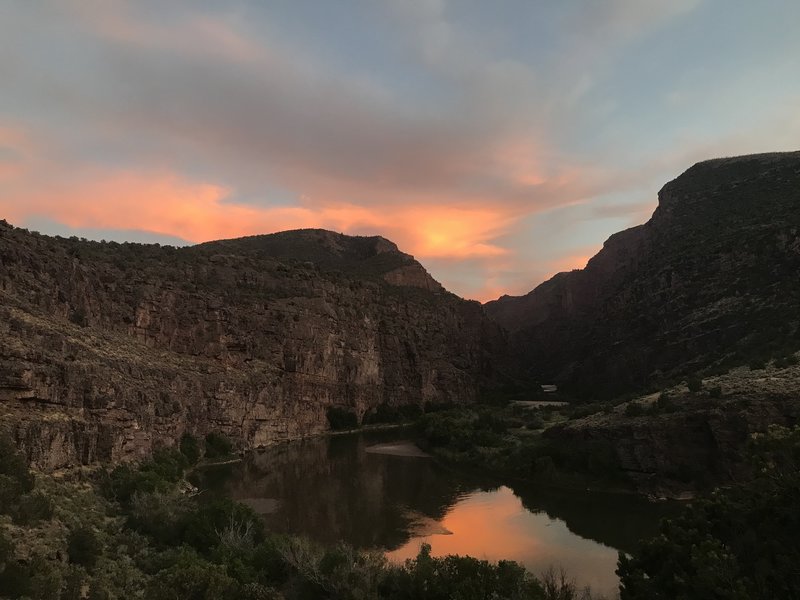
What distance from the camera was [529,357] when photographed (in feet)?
616

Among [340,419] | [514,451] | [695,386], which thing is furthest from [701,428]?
[340,419]

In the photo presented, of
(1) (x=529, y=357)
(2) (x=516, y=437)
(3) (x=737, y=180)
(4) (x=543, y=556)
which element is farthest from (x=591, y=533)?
(1) (x=529, y=357)

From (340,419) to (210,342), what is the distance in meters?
30.3

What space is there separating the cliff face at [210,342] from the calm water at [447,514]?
12.5 metres

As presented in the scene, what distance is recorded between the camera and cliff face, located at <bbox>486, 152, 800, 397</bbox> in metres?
60.8

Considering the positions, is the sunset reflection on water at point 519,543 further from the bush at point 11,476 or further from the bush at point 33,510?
the bush at point 11,476

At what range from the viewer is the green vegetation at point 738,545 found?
1346 centimetres

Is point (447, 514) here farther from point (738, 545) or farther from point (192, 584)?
point (738, 545)

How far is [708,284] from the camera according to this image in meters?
74.1

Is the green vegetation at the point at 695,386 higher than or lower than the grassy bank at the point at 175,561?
higher

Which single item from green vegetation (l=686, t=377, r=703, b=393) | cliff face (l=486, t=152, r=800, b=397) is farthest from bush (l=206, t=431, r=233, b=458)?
cliff face (l=486, t=152, r=800, b=397)

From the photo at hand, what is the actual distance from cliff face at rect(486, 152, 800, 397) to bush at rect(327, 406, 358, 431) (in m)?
46.3

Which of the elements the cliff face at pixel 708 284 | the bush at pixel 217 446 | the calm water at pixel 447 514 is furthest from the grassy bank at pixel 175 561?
the cliff face at pixel 708 284

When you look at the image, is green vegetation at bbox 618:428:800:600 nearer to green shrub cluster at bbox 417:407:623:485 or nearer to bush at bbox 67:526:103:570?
bush at bbox 67:526:103:570
